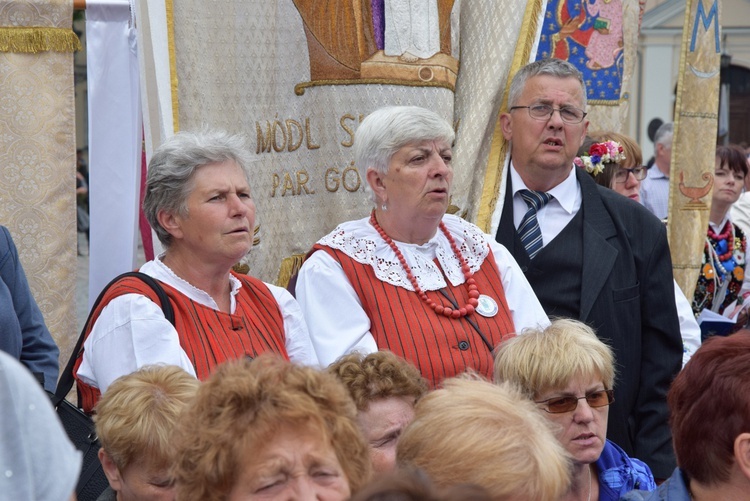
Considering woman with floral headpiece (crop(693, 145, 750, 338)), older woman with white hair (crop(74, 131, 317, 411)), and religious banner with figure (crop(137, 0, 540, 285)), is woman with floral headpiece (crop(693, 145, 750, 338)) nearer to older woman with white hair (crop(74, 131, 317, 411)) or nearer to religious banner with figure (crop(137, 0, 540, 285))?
religious banner with figure (crop(137, 0, 540, 285))

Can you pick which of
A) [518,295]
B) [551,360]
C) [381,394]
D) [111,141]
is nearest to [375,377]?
[381,394]

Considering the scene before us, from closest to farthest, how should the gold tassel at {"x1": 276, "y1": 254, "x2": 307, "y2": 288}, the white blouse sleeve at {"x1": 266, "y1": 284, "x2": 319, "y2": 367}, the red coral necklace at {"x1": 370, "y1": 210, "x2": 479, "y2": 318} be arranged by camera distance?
1. the white blouse sleeve at {"x1": 266, "y1": 284, "x2": 319, "y2": 367}
2. the red coral necklace at {"x1": 370, "y1": 210, "x2": 479, "y2": 318}
3. the gold tassel at {"x1": 276, "y1": 254, "x2": 307, "y2": 288}

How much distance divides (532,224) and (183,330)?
155 cm

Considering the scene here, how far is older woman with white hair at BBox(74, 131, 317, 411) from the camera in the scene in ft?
10.2

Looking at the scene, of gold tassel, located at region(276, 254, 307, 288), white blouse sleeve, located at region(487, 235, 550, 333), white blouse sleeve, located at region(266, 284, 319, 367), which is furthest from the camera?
gold tassel, located at region(276, 254, 307, 288)

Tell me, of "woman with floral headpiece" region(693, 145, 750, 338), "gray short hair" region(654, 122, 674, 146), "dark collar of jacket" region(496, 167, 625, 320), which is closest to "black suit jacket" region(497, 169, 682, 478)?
"dark collar of jacket" region(496, 167, 625, 320)

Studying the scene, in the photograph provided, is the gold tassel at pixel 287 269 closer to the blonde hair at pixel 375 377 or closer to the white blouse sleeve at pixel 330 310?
the white blouse sleeve at pixel 330 310

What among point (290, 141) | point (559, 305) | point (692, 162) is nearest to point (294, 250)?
point (290, 141)

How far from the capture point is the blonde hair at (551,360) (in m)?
3.03

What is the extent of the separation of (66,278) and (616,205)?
2.07 metres

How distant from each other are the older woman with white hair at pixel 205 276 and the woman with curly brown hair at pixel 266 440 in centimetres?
94

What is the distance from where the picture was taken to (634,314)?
13.1 ft

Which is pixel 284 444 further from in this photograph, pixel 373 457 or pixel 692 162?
pixel 692 162

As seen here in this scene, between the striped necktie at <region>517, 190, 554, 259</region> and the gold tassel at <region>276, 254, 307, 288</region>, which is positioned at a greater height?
the striped necktie at <region>517, 190, 554, 259</region>
